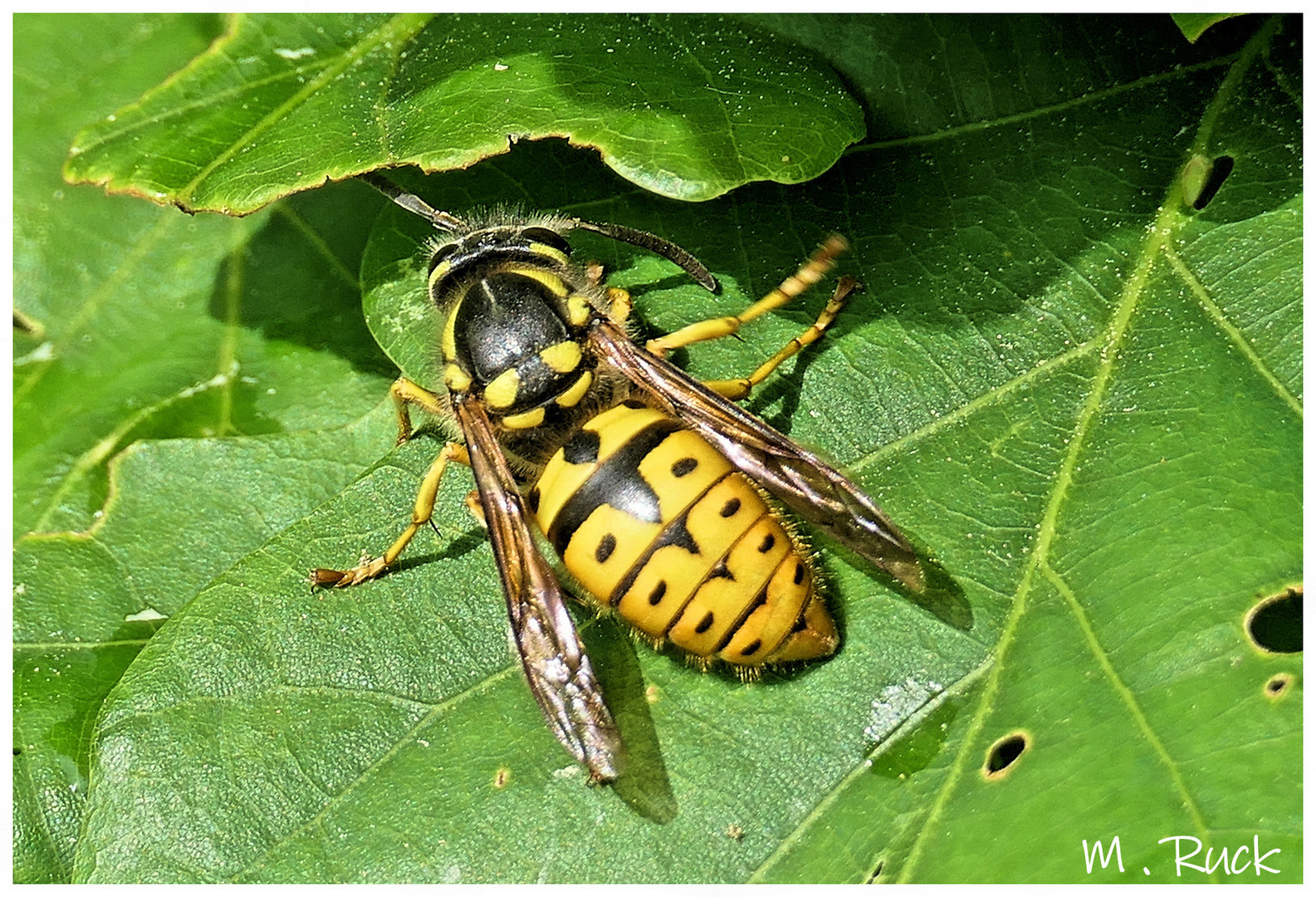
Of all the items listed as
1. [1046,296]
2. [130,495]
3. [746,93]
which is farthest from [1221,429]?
[130,495]

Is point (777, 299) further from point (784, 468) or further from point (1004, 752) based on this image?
point (1004, 752)

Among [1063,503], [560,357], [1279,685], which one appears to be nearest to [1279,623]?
[1279,685]

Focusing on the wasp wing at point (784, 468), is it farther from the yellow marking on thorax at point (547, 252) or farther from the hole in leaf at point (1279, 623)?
the hole in leaf at point (1279, 623)

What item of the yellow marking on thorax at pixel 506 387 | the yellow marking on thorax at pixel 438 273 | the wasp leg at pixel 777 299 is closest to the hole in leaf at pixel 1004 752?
the wasp leg at pixel 777 299

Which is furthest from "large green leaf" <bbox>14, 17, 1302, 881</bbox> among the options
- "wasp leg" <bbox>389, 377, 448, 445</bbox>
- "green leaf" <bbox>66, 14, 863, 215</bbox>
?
"green leaf" <bbox>66, 14, 863, 215</bbox>

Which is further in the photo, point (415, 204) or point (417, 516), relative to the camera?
point (415, 204)

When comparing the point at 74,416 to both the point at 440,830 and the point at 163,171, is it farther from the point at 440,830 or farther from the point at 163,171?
the point at 440,830
